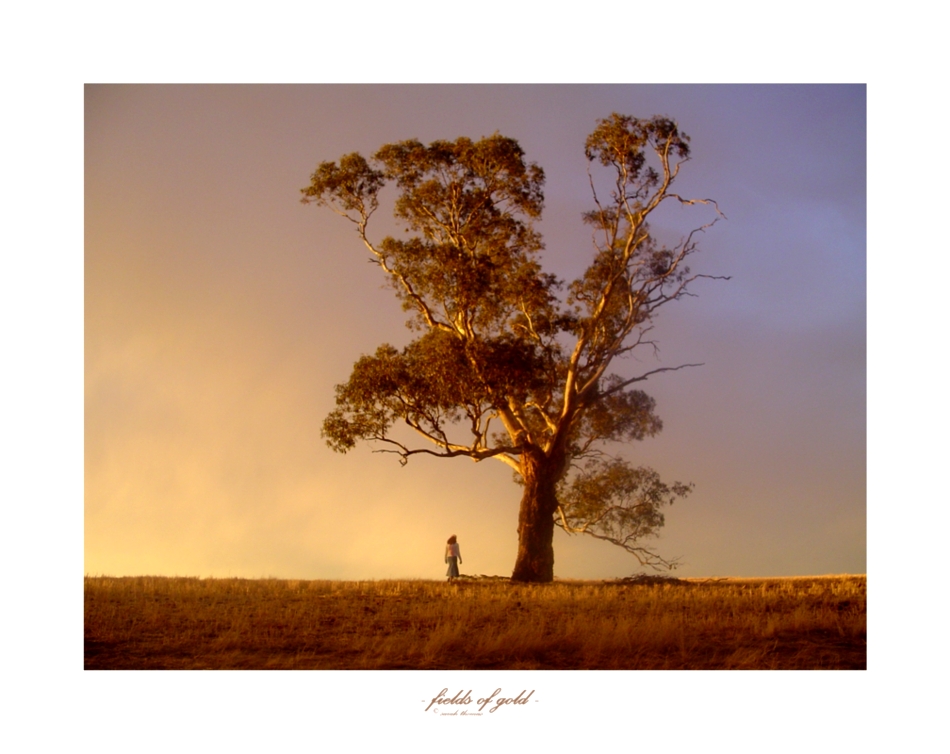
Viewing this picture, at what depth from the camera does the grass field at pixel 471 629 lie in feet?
44.5

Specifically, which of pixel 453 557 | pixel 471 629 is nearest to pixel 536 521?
pixel 453 557

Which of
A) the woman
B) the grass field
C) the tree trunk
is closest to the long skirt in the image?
the woman

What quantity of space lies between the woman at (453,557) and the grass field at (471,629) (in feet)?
7.81

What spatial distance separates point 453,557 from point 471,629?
233 inches

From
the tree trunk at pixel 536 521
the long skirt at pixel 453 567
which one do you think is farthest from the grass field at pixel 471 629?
the long skirt at pixel 453 567

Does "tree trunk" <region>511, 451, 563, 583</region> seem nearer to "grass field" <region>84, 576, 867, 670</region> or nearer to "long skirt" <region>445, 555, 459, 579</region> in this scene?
"long skirt" <region>445, 555, 459, 579</region>

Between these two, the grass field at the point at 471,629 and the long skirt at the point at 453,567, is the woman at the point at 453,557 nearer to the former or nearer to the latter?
the long skirt at the point at 453,567

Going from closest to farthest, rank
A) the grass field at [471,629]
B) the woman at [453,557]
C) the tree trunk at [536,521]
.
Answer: the grass field at [471,629], the tree trunk at [536,521], the woman at [453,557]

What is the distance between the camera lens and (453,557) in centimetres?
2048

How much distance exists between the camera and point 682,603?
16797 mm

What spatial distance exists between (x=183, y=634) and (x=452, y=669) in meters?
4.33

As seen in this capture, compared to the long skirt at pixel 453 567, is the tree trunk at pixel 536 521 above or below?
above

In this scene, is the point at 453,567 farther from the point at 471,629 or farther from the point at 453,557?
the point at 471,629

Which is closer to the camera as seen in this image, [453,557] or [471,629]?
[471,629]
